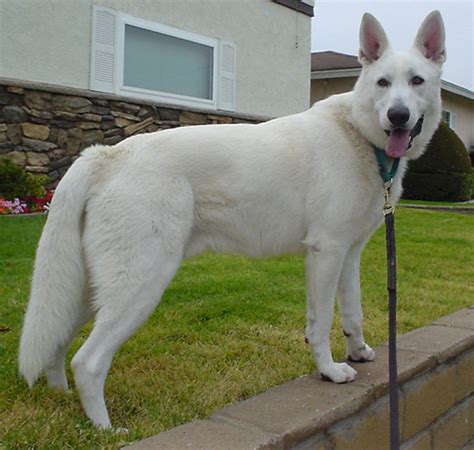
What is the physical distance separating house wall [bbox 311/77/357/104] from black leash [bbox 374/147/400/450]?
54.7 feet

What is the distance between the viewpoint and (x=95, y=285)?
7.50 feet

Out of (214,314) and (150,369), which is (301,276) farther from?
(150,369)

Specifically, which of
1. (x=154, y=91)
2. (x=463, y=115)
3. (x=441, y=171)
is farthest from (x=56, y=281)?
(x=463, y=115)

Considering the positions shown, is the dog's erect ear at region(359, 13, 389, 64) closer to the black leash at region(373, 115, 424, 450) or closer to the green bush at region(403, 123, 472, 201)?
the black leash at region(373, 115, 424, 450)

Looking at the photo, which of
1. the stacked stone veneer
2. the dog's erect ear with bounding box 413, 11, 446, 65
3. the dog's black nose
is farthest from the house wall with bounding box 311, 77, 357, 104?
the dog's black nose

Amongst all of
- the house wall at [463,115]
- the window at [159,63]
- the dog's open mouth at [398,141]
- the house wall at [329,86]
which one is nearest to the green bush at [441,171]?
the house wall at [329,86]

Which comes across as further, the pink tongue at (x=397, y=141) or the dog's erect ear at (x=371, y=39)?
the dog's erect ear at (x=371, y=39)

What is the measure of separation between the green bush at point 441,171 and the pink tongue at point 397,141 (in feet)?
42.8

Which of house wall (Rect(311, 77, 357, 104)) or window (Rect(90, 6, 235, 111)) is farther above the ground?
house wall (Rect(311, 77, 357, 104))

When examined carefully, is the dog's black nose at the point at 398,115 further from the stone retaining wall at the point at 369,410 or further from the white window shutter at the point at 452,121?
the white window shutter at the point at 452,121

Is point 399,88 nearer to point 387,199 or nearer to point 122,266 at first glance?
point 387,199

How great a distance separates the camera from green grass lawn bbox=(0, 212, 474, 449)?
90.1 inches

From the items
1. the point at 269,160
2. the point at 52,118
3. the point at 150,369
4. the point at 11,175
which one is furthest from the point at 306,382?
the point at 52,118

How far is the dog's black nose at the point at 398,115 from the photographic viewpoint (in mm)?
2410
